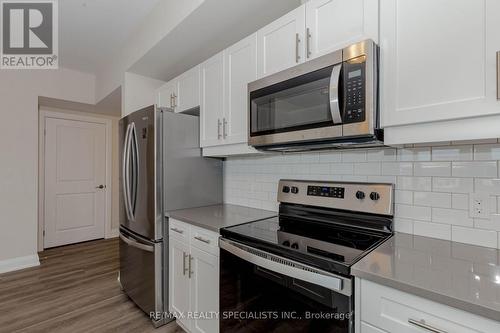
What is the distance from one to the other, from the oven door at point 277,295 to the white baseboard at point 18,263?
10.3 feet

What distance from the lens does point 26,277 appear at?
A: 2.91 metres

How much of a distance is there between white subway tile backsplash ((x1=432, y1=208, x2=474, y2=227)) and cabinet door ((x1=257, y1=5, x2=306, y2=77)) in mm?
1033

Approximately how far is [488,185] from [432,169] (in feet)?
0.70

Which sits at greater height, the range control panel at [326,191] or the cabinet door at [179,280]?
the range control panel at [326,191]

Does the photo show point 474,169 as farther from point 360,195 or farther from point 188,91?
point 188,91

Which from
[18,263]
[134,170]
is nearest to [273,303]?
[134,170]

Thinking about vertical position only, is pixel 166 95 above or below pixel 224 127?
above

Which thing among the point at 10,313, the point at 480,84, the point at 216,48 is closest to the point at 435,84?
the point at 480,84

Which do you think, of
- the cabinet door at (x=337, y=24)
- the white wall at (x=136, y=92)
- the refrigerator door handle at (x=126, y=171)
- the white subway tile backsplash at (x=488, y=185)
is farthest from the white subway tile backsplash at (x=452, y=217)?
the white wall at (x=136, y=92)

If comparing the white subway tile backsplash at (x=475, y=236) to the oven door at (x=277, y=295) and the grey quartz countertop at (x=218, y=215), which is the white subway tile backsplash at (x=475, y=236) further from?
the grey quartz countertop at (x=218, y=215)

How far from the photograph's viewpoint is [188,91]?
229cm

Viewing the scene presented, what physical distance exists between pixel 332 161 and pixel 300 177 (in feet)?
0.87

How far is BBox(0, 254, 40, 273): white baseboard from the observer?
307 cm

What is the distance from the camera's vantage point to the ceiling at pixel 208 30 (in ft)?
5.82
